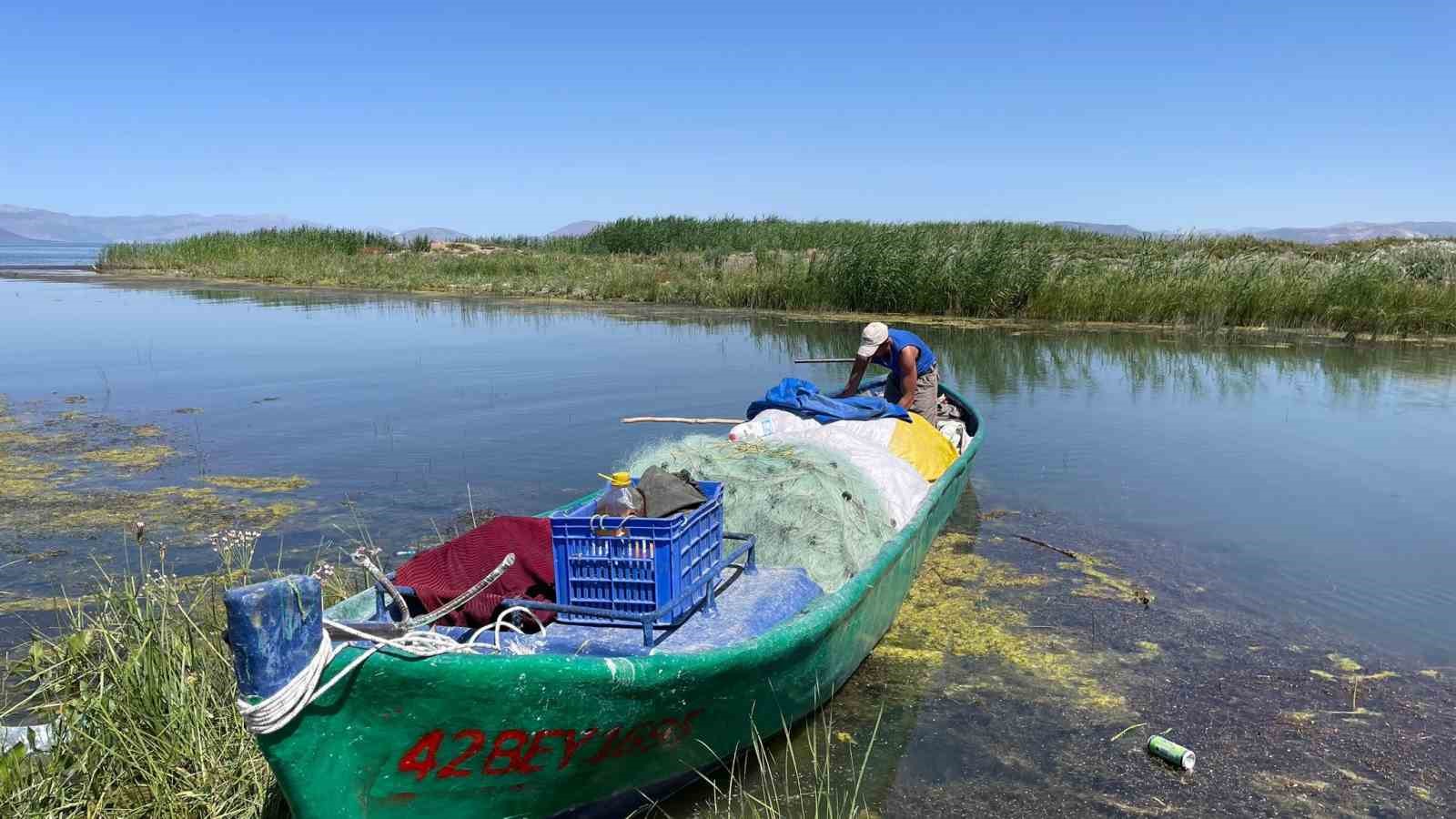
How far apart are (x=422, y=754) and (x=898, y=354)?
5684 mm

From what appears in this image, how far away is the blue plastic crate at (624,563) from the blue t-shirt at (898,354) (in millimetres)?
4489

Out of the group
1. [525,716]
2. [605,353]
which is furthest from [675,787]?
[605,353]

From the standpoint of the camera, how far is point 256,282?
32375 mm

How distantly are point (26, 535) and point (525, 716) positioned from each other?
208 inches

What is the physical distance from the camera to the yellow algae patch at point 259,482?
7.84 meters

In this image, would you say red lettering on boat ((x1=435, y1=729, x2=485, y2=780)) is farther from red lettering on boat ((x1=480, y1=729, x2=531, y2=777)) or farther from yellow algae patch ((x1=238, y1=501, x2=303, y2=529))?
yellow algae patch ((x1=238, y1=501, x2=303, y2=529))

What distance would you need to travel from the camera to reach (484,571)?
404 cm

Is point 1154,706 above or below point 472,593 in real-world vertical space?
below

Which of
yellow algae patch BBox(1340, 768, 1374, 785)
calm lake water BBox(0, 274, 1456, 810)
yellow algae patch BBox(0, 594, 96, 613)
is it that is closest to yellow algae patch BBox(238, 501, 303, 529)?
calm lake water BBox(0, 274, 1456, 810)

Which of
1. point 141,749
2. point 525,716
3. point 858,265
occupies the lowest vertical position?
point 141,749

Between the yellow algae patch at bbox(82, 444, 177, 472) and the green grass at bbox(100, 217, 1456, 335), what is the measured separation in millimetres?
14300

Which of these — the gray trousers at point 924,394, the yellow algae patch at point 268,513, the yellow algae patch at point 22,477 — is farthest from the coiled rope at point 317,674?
the yellow algae patch at point 22,477

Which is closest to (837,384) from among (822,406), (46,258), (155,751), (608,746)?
(822,406)

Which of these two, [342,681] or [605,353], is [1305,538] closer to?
[342,681]
